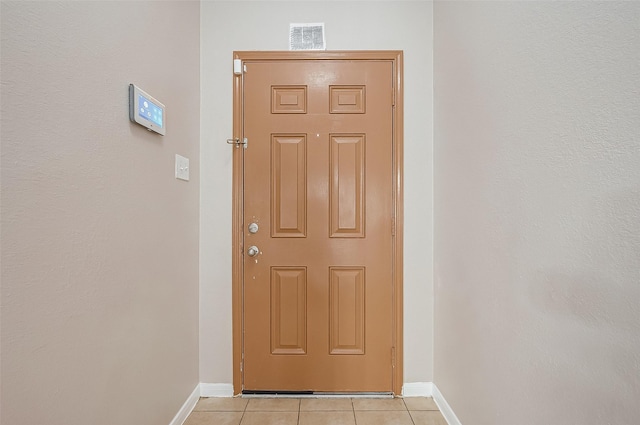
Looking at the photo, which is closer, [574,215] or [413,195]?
[574,215]

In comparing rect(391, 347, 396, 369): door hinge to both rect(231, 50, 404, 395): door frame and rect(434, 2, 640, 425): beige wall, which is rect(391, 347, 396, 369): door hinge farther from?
rect(434, 2, 640, 425): beige wall

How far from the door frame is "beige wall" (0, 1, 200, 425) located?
15.3 inches

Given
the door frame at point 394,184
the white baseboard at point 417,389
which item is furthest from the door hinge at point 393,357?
the white baseboard at point 417,389

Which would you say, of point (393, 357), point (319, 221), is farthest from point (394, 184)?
point (393, 357)

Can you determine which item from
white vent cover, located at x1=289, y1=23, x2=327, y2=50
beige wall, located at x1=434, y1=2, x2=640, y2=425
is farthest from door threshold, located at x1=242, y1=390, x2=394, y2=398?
white vent cover, located at x1=289, y1=23, x2=327, y2=50

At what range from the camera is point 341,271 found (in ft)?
6.46

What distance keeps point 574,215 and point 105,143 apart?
1.49 meters

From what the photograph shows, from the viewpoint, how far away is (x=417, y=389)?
77.1 inches

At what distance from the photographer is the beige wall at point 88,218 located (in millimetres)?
770

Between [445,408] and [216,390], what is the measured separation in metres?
1.37

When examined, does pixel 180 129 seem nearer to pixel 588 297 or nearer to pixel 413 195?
pixel 413 195

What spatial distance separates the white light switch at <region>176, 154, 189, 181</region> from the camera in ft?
5.52

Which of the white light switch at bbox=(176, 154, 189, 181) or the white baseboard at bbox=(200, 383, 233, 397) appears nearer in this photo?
the white light switch at bbox=(176, 154, 189, 181)

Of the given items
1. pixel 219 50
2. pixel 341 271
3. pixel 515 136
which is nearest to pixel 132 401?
pixel 341 271
